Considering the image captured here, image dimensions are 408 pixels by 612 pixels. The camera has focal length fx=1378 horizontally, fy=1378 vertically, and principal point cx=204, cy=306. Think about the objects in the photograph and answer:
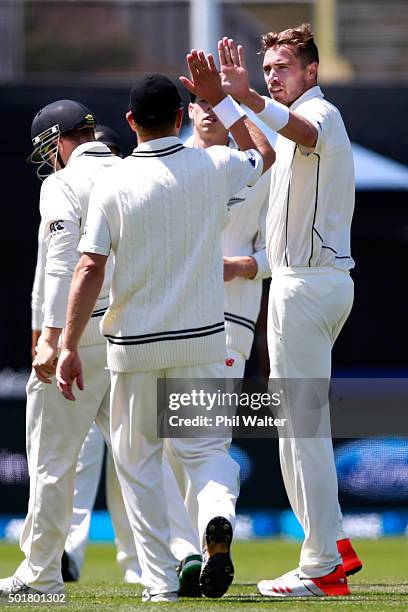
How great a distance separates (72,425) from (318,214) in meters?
1.41

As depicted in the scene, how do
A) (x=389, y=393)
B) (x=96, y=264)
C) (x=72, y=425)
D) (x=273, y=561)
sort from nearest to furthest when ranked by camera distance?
1. (x=96, y=264)
2. (x=72, y=425)
3. (x=273, y=561)
4. (x=389, y=393)

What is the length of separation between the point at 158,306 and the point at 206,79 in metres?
0.99

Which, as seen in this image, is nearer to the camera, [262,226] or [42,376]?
[42,376]

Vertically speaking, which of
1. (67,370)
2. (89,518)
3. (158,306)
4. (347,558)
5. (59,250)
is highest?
(59,250)

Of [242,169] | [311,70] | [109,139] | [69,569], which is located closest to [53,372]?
[242,169]

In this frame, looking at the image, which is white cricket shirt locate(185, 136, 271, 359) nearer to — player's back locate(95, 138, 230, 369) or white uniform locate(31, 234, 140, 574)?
white uniform locate(31, 234, 140, 574)

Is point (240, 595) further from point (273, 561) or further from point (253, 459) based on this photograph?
point (253, 459)

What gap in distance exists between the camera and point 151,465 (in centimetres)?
561

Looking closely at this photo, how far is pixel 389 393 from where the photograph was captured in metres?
11.0

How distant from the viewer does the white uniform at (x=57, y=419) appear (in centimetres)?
585

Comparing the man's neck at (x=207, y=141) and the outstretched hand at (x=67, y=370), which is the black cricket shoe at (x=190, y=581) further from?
the man's neck at (x=207, y=141)

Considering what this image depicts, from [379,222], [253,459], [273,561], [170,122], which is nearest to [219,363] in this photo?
[170,122]

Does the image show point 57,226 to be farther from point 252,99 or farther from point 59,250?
point 252,99

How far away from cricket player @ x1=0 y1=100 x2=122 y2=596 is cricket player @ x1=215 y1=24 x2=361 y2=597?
0.78m
